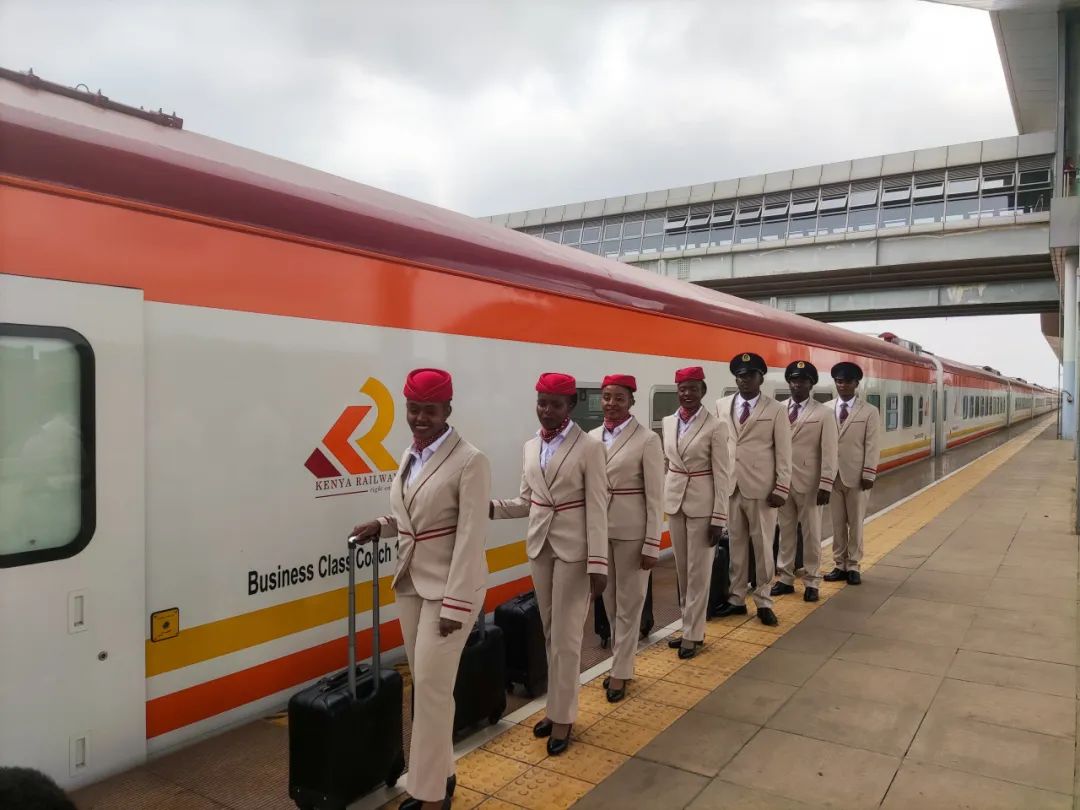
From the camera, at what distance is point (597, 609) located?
520 centimetres

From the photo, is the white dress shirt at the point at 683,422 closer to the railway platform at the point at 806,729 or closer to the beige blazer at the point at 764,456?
the beige blazer at the point at 764,456

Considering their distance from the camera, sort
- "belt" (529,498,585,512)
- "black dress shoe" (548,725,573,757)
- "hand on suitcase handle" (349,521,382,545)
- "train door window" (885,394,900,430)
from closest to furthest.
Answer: "hand on suitcase handle" (349,521,382,545) → "black dress shoe" (548,725,573,757) → "belt" (529,498,585,512) → "train door window" (885,394,900,430)

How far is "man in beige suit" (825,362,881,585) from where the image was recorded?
22.7 feet

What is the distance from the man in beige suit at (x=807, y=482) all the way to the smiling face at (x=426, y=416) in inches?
165

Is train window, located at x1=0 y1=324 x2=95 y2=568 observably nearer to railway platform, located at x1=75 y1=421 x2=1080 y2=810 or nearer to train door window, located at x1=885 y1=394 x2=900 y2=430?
railway platform, located at x1=75 y1=421 x2=1080 y2=810

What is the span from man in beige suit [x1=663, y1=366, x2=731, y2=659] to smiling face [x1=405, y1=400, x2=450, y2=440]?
2284 mm

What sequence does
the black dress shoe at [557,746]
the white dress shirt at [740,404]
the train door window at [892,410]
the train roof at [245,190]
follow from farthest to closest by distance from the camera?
the train door window at [892,410]
the white dress shirt at [740,404]
the black dress shoe at [557,746]
the train roof at [245,190]

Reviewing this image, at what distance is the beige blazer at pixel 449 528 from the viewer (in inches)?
110

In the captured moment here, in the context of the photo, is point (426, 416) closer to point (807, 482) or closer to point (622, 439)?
point (622, 439)

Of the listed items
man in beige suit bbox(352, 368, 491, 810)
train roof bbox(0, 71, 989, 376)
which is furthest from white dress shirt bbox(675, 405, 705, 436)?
man in beige suit bbox(352, 368, 491, 810)

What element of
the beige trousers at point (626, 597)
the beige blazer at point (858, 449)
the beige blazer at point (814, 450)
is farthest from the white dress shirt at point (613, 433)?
the beige blazer at point (858, 449)

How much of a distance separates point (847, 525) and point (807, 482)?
39.1 inches

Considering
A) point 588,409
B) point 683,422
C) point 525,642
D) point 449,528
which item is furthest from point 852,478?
point 449,528

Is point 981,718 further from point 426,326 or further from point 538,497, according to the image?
point 426,326
